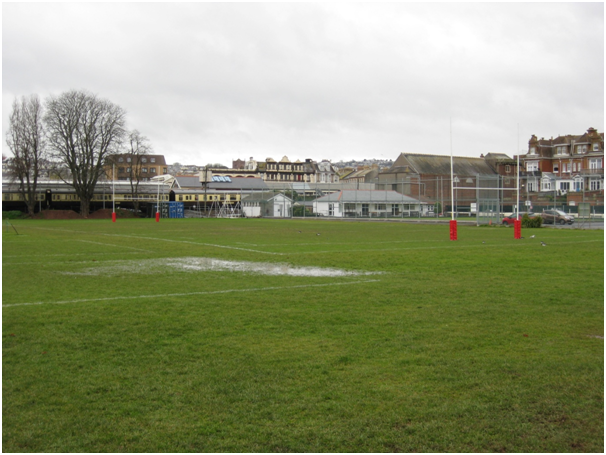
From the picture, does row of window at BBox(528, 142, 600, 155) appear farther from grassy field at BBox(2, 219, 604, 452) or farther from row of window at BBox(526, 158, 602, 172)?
grassy field at BBox(2, 219, 604, 452)

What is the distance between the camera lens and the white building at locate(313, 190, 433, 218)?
225 feet

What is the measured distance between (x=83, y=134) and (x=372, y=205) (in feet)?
119

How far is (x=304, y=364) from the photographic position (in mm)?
6414

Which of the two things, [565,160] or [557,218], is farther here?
[565,160]

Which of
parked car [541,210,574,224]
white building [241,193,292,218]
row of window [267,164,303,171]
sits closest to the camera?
parked car [541,210,574,224]

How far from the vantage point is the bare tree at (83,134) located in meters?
73.7

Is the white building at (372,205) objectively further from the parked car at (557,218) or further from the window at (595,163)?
the window at (595,163)

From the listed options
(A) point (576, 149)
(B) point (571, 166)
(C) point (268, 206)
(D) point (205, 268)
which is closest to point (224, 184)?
(C) point (268, 206)

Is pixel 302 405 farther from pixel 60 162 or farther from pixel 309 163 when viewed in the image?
pixel 309 163

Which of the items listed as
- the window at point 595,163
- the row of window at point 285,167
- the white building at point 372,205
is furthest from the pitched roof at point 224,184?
the row of window at point 285,167

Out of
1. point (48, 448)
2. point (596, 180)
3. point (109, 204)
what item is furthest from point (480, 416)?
point (109, 204)

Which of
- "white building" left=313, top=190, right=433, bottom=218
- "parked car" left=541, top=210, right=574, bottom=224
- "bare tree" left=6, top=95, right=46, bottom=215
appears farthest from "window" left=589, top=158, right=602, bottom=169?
"bare tree" left=6, top=95, right=46, bottom=215

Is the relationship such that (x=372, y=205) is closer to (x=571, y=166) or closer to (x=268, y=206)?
(x=268, y=206)

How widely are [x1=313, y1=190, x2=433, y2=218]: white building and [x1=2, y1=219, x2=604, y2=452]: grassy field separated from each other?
5533 cm
